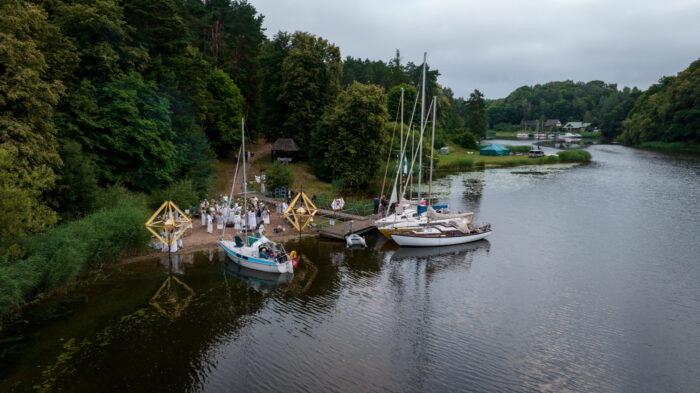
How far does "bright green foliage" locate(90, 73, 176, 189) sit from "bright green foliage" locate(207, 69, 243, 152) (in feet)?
55.7

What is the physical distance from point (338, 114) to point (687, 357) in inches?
1598

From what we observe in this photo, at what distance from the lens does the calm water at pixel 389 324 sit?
49.5 ft

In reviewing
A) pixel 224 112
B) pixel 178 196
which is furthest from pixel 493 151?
pixel 178 196

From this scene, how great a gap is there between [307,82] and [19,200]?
38738mm

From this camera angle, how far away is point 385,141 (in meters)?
51.5

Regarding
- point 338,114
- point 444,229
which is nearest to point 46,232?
point 444,229

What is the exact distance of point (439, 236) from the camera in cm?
3114

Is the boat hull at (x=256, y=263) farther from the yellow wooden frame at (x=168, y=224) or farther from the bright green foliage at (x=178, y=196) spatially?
the bright green foliage at (x=178, y=196)

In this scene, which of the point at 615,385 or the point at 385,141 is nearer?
the point at 615,385

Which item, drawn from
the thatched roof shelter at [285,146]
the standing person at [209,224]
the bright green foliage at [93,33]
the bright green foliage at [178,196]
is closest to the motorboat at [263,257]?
the standing person at [209,224]

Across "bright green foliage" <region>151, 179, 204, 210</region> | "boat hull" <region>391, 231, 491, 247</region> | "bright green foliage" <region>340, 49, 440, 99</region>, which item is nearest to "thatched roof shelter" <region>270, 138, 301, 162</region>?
"bright green foliage" <region>151, 179, 204, 210</region>

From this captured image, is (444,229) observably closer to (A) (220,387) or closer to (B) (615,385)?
(B) (615,385)

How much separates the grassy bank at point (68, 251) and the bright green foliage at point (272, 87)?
3149cm

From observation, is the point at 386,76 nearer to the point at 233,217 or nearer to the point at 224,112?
the point at 224,112
